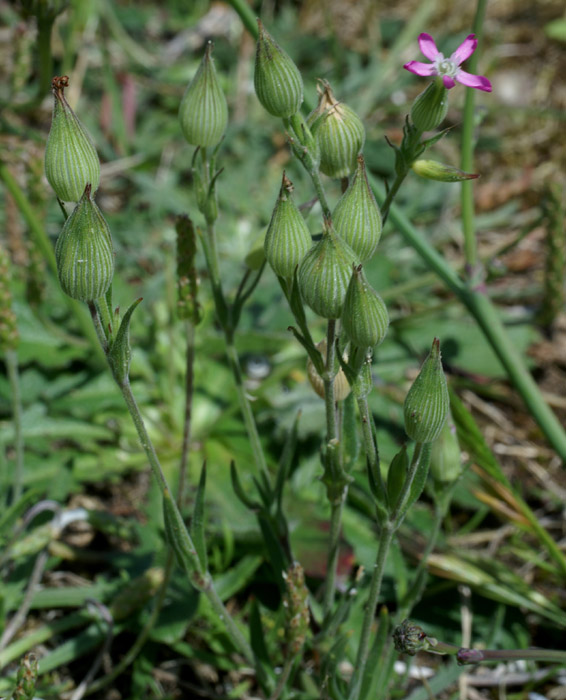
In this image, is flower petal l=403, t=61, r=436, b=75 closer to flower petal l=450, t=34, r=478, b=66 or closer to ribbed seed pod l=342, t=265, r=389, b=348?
flower petal l=450, t=34, r=478, b=66

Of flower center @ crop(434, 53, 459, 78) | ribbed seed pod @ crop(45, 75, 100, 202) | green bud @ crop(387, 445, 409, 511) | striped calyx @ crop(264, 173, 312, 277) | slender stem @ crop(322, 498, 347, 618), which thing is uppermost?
flower center @ crop(434, 53, 459, 78)

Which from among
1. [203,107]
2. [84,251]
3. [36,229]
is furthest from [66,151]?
[36,229]

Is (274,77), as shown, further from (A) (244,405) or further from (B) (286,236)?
(A) (244,405)

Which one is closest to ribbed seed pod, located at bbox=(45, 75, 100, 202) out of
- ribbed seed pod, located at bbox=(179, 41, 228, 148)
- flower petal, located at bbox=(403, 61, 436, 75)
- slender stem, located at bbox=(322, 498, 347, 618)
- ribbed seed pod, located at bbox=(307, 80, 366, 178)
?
ribbed seed pod, located at bbox=(179, 41, 228, 148)

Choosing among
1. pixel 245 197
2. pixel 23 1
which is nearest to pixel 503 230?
pixel 245 197

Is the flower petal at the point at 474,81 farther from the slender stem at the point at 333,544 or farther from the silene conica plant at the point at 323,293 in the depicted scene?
the slender stem at the point at 333,544

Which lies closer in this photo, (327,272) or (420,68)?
(327,272)

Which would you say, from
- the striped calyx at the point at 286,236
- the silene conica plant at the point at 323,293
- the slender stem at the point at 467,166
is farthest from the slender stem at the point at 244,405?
the slender stem at the point at 467,166
